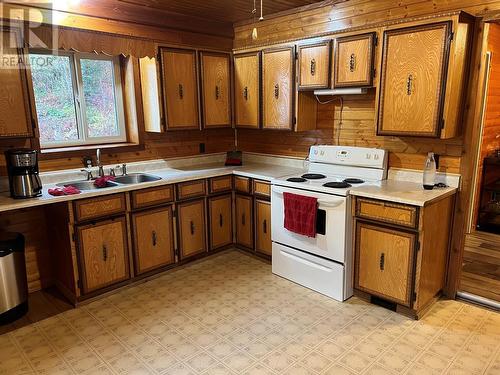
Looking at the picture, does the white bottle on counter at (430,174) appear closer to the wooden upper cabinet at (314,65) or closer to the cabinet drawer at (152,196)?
the wooden upper cabinet at (314,65)

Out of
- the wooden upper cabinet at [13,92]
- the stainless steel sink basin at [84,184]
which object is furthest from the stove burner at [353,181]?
the wooden upper cabinet at [13,92]

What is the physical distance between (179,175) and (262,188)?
2.78ft

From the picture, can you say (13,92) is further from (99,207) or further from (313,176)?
(313,176)

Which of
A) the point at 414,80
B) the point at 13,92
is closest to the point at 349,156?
the point at 414,80

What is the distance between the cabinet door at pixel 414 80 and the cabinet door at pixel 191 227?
6.36 feet

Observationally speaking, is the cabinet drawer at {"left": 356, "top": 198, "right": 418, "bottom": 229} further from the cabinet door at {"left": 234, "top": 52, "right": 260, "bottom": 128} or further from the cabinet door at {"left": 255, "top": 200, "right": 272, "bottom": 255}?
the cabinet door at {"left": 234, "top": 52, "right": 260, "bottom": 128}

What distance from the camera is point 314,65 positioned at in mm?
3398

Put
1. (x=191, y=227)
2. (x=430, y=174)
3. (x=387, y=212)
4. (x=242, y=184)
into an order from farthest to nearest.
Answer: (x=242, y=184)
(x=191, y=227)
(x=430, y=174)
(x=387, y=212)

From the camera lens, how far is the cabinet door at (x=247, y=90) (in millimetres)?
3937

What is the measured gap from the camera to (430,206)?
8.61 feet

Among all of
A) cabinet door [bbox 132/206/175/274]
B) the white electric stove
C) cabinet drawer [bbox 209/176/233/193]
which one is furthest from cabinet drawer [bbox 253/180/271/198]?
cabinet door [bbox 132/206/175/274]

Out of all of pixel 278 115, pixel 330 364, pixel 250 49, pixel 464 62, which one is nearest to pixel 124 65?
pixel 250 49

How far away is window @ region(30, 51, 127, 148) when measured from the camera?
330 cm

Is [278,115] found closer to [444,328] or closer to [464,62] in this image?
[464,62]
